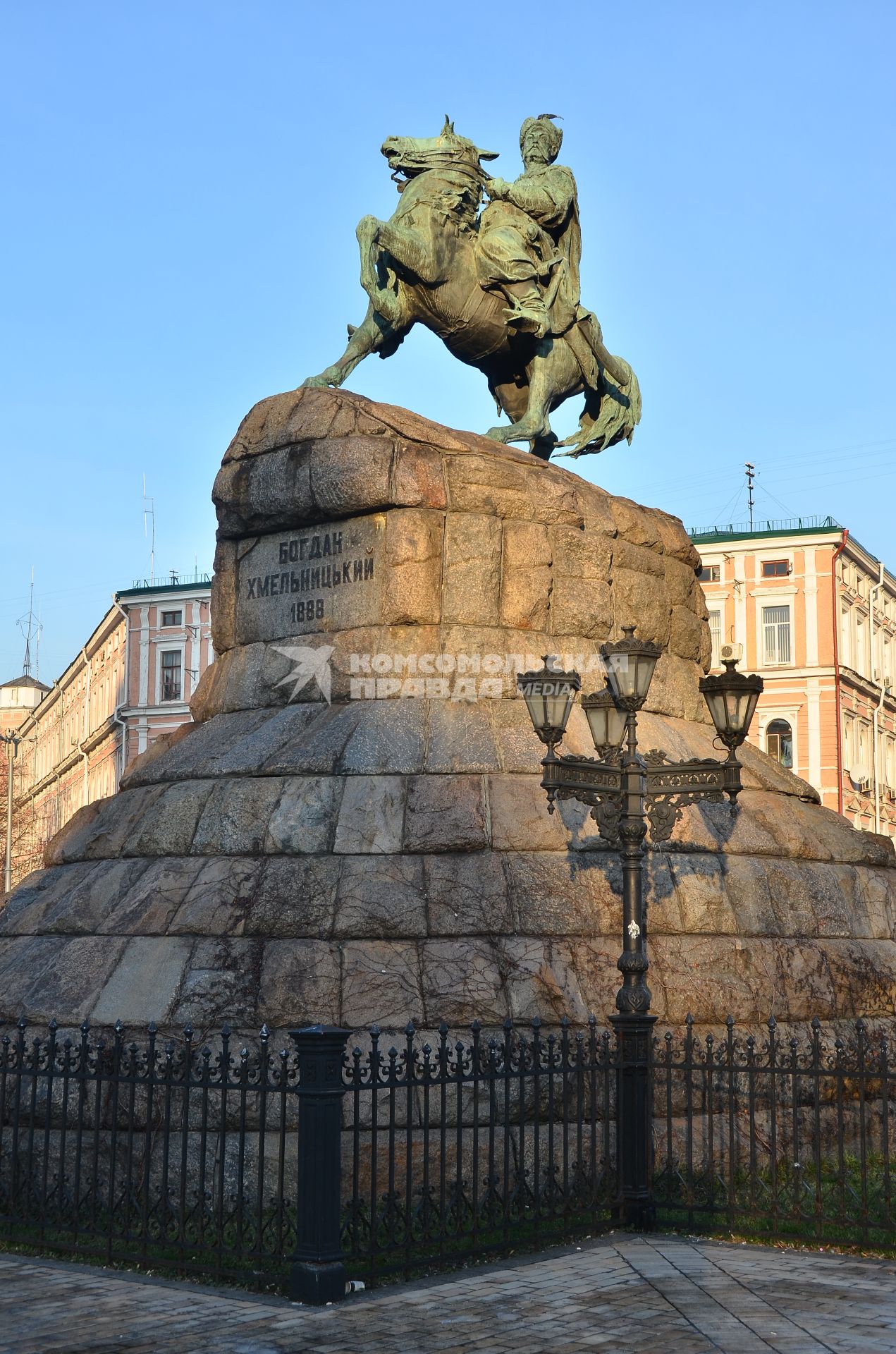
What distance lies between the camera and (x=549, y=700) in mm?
10133

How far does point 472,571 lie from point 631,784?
387cm

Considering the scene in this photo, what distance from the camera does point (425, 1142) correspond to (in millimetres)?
8766

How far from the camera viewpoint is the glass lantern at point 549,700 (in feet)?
33.1

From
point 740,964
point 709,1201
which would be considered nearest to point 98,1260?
point 709,1201

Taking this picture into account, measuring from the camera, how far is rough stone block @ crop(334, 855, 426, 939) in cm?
1124

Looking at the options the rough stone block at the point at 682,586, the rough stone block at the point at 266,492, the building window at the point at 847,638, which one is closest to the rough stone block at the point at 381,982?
the rough stone block at the point at 266,492

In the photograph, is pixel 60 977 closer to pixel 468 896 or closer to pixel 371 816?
pixel 371 816

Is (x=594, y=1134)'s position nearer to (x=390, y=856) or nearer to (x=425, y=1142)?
(x=425, y=1142)

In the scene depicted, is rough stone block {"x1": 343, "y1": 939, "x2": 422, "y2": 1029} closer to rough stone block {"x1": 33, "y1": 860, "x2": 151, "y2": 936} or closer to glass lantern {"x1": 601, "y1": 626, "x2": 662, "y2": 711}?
rough stone block {"x1": 33, "y1": 860, "x2": 151, "y2": 936}

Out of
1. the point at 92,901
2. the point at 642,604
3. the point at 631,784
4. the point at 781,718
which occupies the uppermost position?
the point at 781,718

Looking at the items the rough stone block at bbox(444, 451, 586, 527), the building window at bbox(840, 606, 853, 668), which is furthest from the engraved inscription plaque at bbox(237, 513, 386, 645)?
the building window at bbox(840, 606, 853, 668)

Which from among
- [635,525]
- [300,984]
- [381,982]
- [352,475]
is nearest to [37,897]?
[300,984]

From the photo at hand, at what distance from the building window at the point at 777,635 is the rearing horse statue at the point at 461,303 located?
3660 cm

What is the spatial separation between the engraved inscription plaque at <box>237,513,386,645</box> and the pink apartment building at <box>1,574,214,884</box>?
3746 cm
